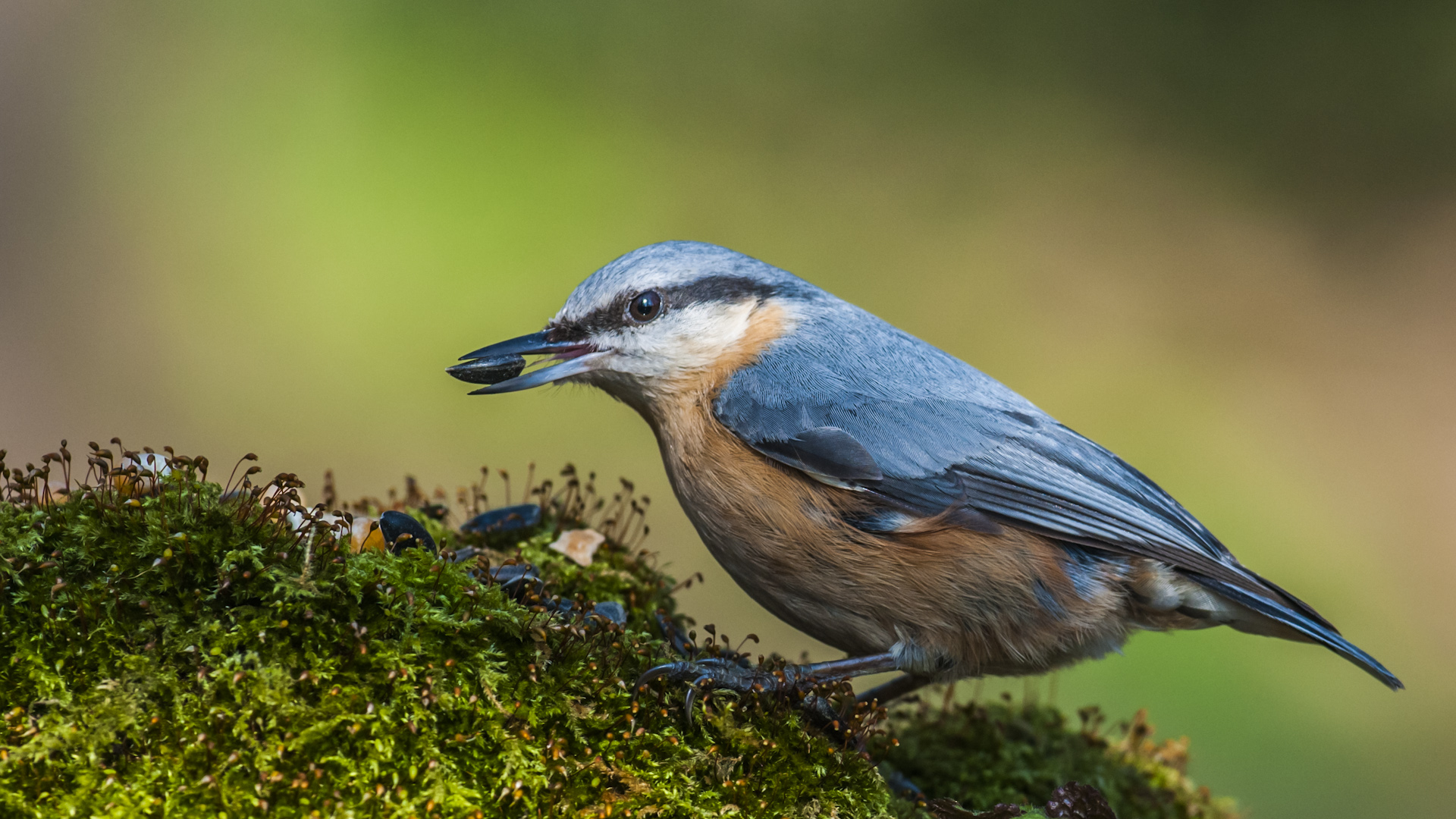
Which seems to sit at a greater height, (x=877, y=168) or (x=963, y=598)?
(x=877, y=168)

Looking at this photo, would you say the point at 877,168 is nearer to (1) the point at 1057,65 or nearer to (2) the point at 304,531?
(1) the point at 1057,65

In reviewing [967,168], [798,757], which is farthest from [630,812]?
[967,168]

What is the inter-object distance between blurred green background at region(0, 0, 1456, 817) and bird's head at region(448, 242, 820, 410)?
10.4 ft

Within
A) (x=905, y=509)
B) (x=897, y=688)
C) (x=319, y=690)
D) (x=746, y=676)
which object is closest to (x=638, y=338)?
(x=905, y=509)

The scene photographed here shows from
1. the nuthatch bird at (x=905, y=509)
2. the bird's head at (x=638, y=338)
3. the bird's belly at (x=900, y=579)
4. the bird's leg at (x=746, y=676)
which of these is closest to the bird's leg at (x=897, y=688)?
the nuthatch bird at (x=905, y=509)

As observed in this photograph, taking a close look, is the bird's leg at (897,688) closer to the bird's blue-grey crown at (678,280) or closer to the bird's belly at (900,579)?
the bird's belly at (900,579)

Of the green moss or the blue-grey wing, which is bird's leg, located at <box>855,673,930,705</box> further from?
the blue-grey wing

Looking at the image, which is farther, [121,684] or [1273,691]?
[1273,691]

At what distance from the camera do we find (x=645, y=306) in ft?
8.68

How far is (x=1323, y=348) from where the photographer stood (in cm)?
710

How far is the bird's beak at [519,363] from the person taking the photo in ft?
8.31

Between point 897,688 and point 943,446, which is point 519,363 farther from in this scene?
point 897,688

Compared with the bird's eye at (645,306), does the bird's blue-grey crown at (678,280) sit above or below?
above

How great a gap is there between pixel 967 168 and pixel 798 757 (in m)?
6.74
